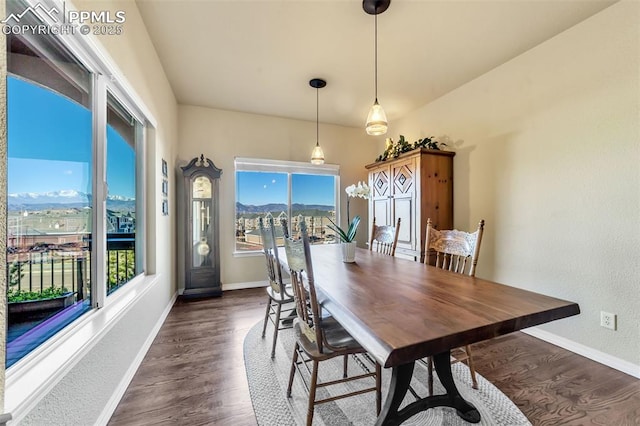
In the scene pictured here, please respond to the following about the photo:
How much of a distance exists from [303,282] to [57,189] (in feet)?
4.27

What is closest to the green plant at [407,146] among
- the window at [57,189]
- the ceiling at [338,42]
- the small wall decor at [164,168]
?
the ceiling at [338,42]

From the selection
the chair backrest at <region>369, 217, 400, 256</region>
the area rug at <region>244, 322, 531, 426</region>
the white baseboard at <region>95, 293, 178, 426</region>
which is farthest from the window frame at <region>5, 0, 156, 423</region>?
the chair backrest at <region>369, 217, 400, 256</region>

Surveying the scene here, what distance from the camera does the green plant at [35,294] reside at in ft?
3.51

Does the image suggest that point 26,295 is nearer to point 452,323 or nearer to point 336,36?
point 452,323

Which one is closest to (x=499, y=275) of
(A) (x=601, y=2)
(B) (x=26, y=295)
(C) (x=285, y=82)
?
(A) (x=601, y=2)

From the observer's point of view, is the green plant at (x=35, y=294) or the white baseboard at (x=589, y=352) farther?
the white baseboard at (x=589, y=352)

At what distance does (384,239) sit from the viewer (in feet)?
8.75

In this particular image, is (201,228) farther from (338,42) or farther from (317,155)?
(338,42)

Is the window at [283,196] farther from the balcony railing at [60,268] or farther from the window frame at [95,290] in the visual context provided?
the balcony railing at [60,268]

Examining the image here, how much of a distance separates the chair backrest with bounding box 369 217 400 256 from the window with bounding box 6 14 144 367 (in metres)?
2.16

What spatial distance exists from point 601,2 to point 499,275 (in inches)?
94.7

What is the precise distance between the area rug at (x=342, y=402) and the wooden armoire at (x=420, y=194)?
5.13ft

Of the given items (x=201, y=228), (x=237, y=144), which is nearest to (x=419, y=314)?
(x=201, y=228)

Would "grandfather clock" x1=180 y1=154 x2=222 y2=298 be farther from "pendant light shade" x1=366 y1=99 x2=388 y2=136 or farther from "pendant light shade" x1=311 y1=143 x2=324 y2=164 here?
"pendant light shade" x1=366 y1=99 x2=388 y2=136
